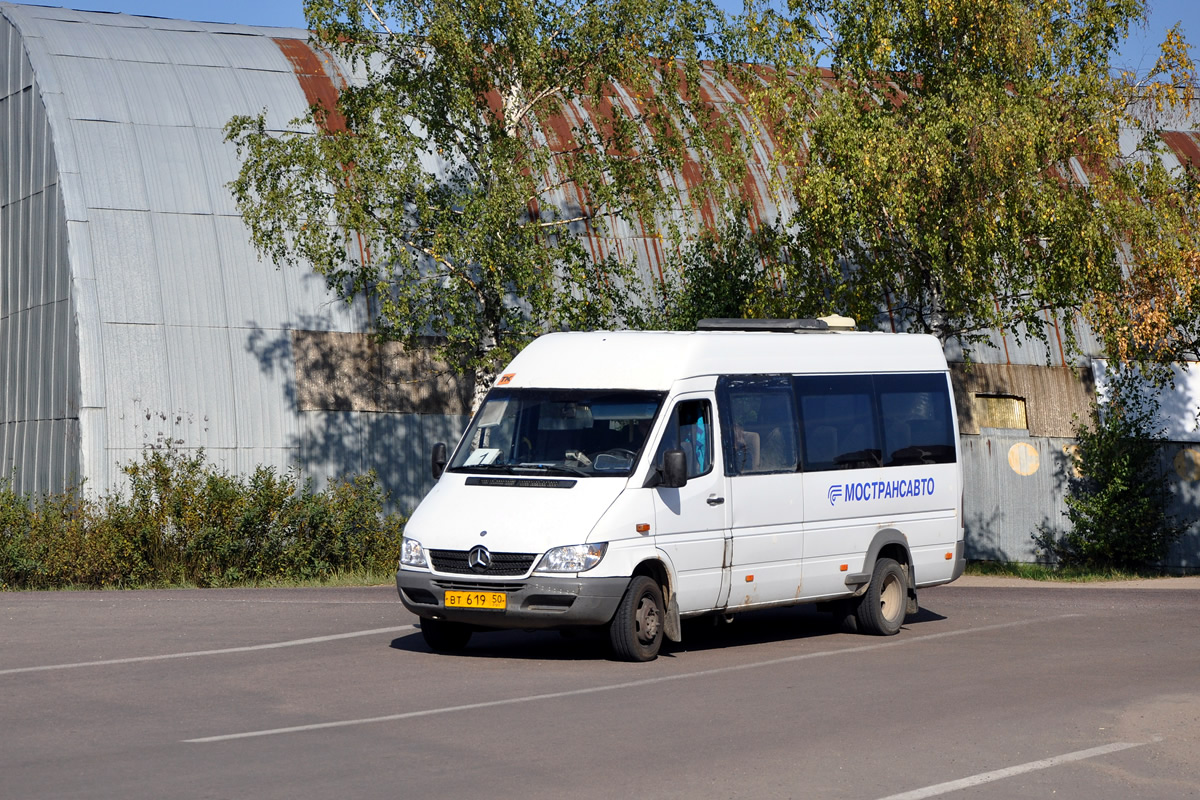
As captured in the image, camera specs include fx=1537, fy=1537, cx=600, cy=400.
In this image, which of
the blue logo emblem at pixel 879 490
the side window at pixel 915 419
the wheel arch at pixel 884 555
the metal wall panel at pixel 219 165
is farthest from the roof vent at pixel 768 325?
the metal wall panel at pixel 219 165

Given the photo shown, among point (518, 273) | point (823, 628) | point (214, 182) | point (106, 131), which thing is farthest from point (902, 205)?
point (106, 131)

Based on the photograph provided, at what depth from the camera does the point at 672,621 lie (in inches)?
499

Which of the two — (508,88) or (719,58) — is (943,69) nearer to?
(719,58)

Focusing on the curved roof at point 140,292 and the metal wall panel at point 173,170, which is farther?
the metal wall panel at point 173,170

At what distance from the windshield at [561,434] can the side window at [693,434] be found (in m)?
0.21

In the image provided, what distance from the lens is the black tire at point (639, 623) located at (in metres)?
12.2

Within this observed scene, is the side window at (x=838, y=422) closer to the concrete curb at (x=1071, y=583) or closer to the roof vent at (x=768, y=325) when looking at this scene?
the roof vent at (x=768, y=325)

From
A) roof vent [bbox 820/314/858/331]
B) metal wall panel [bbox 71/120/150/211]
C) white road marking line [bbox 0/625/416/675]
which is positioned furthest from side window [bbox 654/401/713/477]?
metal wall panel [bbox 71/120/150/211]

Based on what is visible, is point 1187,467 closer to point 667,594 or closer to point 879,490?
point 879,490

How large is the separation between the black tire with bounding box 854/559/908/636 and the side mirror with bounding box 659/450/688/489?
3126 mm

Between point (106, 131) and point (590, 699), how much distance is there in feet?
57.8

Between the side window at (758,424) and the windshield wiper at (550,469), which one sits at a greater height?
the side window at (758,424)

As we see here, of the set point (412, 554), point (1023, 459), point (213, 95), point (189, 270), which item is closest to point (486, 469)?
point (412, 554)

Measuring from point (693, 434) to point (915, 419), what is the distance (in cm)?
327
